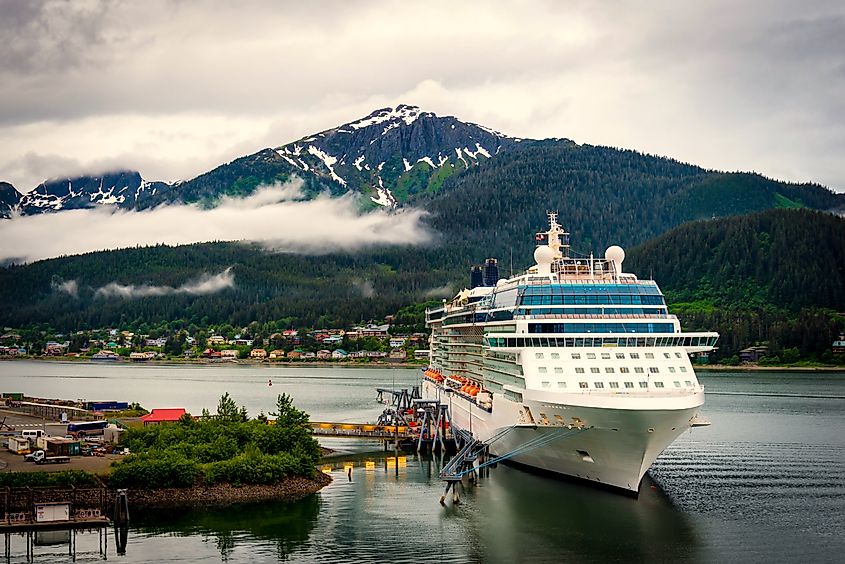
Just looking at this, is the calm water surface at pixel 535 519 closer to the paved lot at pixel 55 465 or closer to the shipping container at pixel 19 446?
the paved lot at pixel 55 465

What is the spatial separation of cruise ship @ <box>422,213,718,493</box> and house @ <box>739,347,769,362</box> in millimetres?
137987

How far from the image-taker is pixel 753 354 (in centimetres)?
19000

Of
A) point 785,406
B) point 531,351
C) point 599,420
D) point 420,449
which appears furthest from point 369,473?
point 785,406

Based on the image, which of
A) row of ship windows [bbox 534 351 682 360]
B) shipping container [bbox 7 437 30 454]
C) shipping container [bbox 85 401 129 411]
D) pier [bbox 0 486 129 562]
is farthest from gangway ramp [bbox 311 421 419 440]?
shipping container [bbox 85 401 129 411]

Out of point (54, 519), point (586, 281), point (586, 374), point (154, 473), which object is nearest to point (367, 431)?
point (586, 281)

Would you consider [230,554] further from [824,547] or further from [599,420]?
[824,547]

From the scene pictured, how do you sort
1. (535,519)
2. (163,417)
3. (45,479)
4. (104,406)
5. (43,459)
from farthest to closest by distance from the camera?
(104,406) → (163,417) → (43,459) → (45,479) → (535,519)

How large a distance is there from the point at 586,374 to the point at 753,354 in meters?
150

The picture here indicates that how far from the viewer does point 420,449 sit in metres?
73.9

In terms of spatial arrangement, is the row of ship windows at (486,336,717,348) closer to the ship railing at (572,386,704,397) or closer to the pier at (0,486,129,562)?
the ship railing at (572,386,704,397)

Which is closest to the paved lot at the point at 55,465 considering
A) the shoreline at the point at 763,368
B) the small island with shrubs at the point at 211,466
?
the small island with shrubs at the point at 211,466

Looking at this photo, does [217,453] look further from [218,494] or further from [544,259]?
[544,259]

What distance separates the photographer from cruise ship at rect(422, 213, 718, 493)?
157 feet

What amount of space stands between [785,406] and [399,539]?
7729 centimetres
